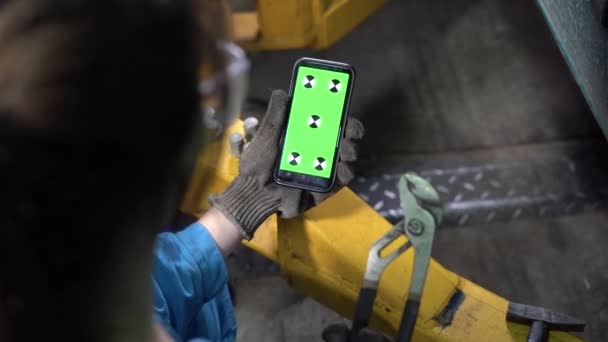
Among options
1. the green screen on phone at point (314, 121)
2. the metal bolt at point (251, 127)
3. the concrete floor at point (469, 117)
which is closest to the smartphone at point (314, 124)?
the green screen on phone at point (314, 121)

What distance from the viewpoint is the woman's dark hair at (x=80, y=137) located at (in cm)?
40

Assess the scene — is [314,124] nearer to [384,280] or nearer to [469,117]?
[384,280]

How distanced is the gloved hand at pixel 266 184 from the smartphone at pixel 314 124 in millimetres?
18

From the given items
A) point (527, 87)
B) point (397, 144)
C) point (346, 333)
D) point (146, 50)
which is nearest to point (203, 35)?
point (146, 50)

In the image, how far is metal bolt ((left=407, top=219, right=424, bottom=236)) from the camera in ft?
3.19

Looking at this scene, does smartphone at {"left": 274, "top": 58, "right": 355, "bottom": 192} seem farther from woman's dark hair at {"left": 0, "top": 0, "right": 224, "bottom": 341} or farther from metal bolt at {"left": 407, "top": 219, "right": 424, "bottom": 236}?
woman's dark hair at {"left": 0, "top": 0, "right": 224, "bottom": 341}

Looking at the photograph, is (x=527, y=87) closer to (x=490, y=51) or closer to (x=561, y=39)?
(x=490, y=51)

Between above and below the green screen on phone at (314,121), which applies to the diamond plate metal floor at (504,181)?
below

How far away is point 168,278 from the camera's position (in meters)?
1.04

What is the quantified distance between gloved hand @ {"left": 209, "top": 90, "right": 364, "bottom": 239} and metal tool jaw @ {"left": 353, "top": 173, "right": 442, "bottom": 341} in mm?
216

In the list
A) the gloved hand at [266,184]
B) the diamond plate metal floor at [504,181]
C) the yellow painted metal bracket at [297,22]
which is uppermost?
the yellow painted metal bracket at [297,22]

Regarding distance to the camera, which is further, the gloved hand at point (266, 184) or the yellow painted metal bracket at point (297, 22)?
the yellow painted metal bracket at point (297, 22)

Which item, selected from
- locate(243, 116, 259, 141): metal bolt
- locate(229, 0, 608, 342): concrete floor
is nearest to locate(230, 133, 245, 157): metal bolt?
locate(243, 116, 259, 141): metal bolt

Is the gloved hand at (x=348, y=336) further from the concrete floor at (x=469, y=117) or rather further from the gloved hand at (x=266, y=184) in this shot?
the concrete floor at (x=469, y=117)
